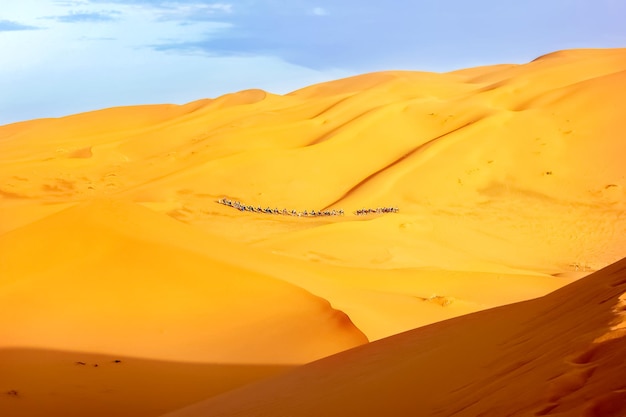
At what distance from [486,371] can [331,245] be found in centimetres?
1237

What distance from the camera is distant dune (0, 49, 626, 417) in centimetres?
578

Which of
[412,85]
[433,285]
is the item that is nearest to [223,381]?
[433,285]

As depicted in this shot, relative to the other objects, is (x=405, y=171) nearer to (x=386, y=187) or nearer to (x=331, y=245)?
(x=386, y=187)

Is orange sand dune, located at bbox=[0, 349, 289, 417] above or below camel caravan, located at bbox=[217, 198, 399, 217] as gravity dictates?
below

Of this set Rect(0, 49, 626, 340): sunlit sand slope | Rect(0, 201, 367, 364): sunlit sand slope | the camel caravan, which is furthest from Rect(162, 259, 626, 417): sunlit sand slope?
the camel caravan

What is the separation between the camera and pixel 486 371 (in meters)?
4.47

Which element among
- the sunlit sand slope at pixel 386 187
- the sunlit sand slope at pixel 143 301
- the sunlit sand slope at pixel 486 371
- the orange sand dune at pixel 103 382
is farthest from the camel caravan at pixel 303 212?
the sunlit sand slope at pixel 486 371

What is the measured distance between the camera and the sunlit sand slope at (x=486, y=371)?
11.1ft

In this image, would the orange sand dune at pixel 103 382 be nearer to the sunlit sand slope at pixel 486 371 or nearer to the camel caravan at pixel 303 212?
the sunlit sand slope at pixel 486 371

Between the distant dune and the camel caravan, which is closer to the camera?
the distant dune

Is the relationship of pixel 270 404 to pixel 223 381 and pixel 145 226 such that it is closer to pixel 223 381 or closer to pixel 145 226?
pixel 223 381

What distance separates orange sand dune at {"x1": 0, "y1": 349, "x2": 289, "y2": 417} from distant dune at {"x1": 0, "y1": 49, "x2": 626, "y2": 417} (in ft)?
0.10

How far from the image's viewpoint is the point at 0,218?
15.9 m

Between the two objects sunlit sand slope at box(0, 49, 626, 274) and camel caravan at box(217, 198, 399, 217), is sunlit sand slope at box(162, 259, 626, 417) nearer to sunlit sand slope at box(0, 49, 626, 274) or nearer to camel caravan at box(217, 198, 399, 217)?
sunlit sand slope at box(0, 49, 626, 274)
